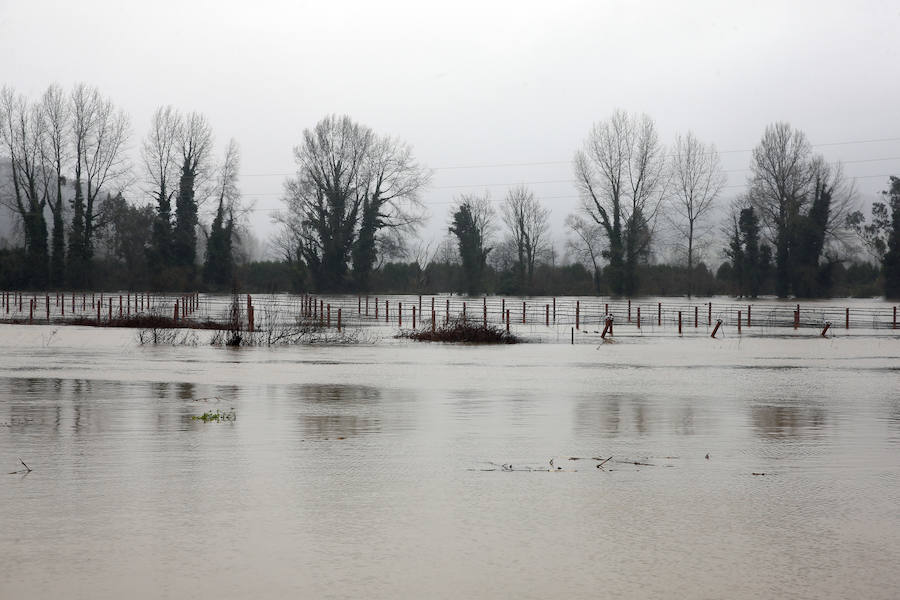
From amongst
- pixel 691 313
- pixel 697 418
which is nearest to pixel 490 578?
pixel 697 418

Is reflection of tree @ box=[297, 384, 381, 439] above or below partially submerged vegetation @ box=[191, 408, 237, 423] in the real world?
below

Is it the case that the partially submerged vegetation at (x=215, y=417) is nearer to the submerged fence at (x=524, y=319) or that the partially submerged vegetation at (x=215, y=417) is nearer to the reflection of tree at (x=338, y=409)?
the reflection of tree at (x=338, y=409)

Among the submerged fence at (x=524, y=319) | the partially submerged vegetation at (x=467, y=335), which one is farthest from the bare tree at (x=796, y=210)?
the partially submerged vegetation at (x=467, y=335)

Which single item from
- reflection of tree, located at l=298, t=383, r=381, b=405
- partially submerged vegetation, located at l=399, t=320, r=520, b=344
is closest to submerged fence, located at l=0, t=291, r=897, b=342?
partially submerged vegetation, located at l=399, t=320, r=520, b=344

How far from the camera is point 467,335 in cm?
3322

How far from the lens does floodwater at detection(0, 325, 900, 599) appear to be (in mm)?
5863

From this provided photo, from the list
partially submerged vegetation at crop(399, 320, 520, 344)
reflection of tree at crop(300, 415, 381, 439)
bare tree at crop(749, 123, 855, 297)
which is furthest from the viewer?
bare tree at crop(749, 123, 855, 297)

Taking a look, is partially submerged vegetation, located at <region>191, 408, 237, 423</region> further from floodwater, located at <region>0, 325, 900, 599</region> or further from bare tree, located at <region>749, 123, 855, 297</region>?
bare tree, located at <region>749, 123, 855, 297</region>

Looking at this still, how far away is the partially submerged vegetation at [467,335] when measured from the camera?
32969 millimetres

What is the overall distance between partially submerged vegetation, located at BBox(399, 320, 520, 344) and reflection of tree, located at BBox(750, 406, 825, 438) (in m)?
18.3

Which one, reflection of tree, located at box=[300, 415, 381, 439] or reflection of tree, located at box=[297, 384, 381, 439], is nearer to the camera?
reflection of tree, located at box=[300, 415, 381, 439]

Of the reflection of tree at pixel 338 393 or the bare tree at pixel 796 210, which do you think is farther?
the bare tree at pixel 796 210

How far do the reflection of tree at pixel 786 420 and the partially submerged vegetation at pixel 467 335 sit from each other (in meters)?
18.3

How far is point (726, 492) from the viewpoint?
8422mm
